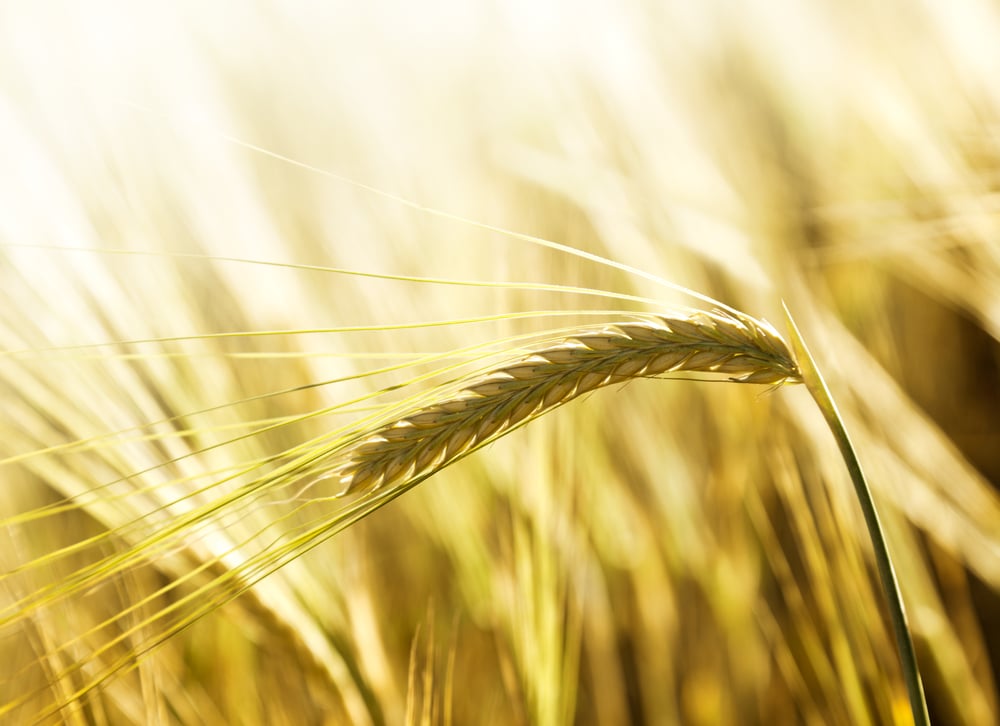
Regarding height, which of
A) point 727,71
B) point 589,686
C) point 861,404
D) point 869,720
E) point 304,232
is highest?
point 727,71

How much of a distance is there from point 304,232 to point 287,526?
49cm

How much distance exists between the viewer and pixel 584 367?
354mm

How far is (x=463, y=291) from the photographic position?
89cm

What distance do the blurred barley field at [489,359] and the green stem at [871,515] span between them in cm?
14

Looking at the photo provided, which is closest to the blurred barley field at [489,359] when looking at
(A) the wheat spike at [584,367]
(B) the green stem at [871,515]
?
(A) the wheat spike at [584,367]

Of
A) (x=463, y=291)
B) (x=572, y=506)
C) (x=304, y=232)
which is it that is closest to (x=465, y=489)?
(x=572, y=506)

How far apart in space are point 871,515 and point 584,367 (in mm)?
146

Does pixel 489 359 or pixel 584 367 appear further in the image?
pixel 489 359

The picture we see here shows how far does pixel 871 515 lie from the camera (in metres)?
0.36

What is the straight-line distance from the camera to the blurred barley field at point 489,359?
21.5 inches

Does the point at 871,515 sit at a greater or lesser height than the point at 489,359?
lesser

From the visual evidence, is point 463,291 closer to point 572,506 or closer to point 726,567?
point 572,506

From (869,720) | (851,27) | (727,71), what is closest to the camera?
(869,720)

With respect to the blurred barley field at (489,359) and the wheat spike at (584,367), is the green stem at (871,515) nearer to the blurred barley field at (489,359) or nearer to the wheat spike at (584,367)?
the wheat spike at (584,367)
